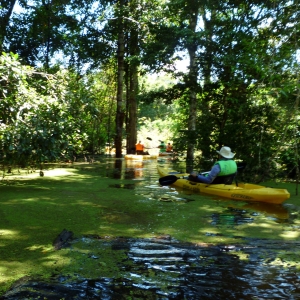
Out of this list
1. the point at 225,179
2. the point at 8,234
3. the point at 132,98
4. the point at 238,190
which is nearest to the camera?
the point at 8,234

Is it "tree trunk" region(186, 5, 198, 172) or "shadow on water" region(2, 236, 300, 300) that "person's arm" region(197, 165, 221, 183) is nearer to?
"tree trunk" region(186, 5, 198, 172)

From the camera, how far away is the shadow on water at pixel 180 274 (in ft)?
9.64

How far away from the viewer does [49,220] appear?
514 cm

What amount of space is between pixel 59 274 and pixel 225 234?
7.43 feet

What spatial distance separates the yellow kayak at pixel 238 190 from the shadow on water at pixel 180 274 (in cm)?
245

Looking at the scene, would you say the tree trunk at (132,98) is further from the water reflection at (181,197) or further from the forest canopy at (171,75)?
the water reflection at (181,197)

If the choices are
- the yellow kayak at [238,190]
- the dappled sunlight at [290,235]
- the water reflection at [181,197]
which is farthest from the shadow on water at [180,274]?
the yellow kayak at [238,190]

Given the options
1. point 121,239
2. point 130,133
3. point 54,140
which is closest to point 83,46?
point 130,133

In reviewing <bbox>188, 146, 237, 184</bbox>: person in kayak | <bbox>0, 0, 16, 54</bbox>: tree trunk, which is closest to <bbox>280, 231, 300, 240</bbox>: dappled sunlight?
<bbox>188, 146, 237, 184</bbox>: person in kayak

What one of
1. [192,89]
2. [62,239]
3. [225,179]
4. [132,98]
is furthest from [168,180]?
[132,98]

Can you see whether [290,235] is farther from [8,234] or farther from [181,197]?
[8,234]

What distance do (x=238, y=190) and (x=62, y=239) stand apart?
13.2ft

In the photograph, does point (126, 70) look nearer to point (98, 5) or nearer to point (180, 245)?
point (98, 5)

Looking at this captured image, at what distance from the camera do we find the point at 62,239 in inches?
164
